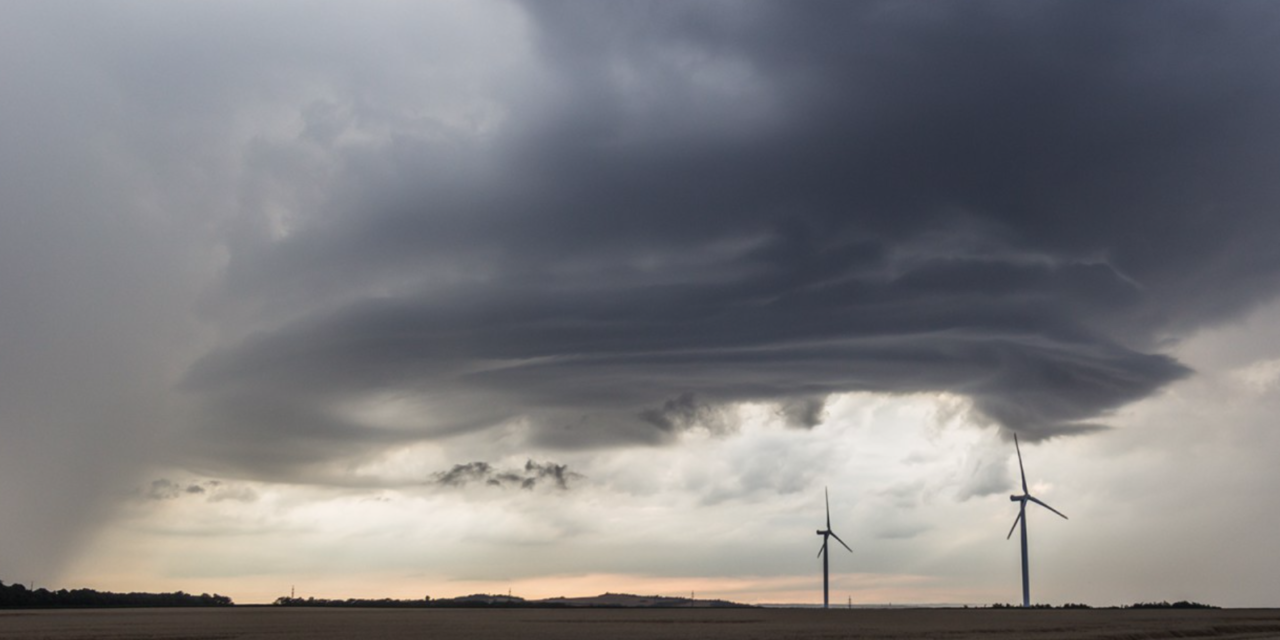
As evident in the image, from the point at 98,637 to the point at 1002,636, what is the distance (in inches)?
3621

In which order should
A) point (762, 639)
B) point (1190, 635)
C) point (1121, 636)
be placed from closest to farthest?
1. point (762, 639)
2. point (1121, 636)
3. point (1190, 635)

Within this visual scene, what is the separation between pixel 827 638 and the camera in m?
104

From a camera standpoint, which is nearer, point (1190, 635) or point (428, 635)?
point (428, 635)

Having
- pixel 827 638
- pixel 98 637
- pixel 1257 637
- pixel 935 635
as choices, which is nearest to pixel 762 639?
pixel 827 638

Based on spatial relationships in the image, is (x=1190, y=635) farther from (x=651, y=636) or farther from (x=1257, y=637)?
(x=651, y=636)

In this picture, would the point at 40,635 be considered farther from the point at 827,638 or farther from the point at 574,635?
the point at 827,638

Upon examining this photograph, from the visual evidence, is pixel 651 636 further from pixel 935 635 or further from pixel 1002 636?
pixel 1002 636

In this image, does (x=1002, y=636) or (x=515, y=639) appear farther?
(x=1002, y=636)

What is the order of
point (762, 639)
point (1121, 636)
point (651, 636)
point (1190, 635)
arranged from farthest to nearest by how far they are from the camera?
point (1190, 635), point (1121, 636), point (651, 636), point (762, 639)

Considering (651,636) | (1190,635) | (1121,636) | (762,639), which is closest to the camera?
(762,639)

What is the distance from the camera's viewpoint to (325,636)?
4311 inches

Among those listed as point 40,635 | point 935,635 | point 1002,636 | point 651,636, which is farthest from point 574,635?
point 40,635

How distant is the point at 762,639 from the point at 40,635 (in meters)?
73.9

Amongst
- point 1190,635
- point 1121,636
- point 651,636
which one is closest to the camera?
point 651,636
